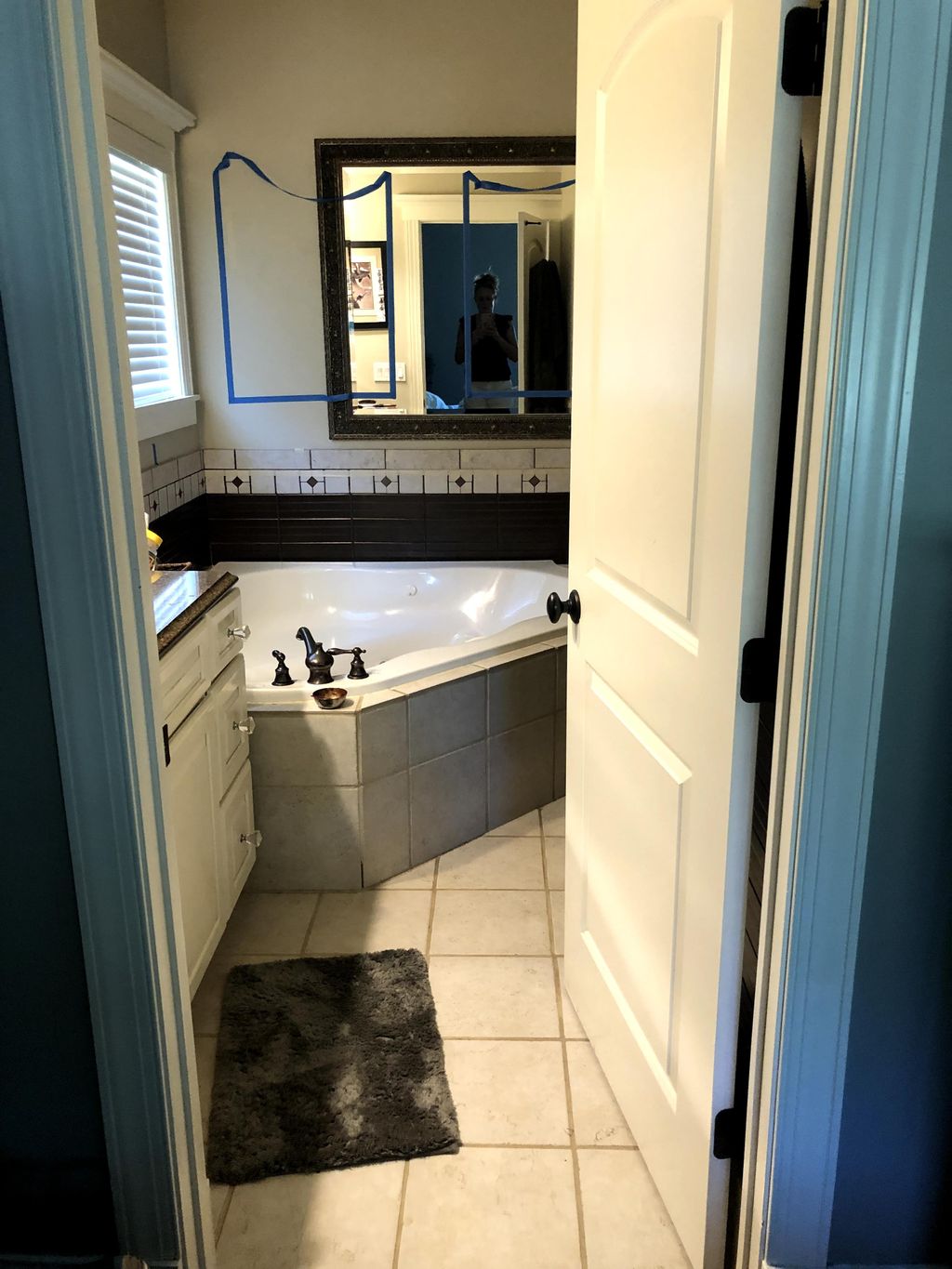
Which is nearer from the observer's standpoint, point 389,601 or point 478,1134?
point 478,1134

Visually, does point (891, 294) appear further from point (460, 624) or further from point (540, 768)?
point (460, 624)

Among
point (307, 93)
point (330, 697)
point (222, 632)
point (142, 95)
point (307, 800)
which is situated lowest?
point (307, 800)

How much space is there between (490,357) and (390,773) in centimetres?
184

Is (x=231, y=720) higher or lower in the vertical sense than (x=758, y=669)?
lower

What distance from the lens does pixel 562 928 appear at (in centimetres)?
264

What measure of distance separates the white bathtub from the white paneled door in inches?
72.8

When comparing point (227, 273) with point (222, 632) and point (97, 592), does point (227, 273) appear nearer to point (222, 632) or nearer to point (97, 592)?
point (222, 632)

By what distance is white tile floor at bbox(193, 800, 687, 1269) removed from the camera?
172cm

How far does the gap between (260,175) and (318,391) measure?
31.3 inches

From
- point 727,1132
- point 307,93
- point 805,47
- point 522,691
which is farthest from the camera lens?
point 307,93

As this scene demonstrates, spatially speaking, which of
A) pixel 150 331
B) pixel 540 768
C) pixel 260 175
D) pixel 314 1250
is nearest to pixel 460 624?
pixel 540 768

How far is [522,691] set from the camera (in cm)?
311

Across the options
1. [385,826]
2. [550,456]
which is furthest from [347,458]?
[385,826]

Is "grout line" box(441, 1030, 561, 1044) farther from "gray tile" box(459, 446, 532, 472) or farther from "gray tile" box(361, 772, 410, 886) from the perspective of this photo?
"gray tile" box(459, 446, 532, 472)
